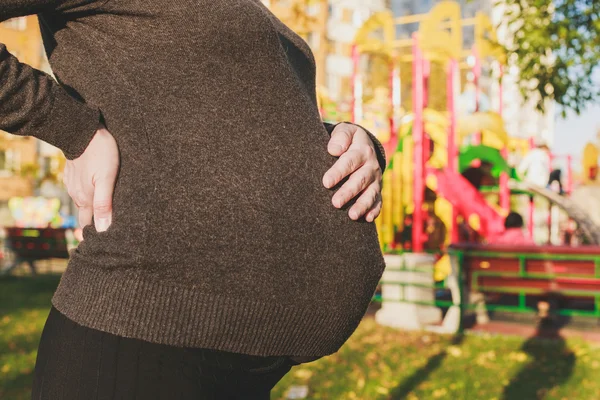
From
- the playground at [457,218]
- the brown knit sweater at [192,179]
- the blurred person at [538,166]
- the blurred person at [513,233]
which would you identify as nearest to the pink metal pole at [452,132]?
the playground at [457,218]

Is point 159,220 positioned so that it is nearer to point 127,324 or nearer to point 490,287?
point 127,324

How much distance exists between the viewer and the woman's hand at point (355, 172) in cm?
126

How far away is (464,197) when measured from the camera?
11.4 m

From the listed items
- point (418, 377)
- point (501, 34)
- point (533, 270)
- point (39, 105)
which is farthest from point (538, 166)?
point (501, 34)

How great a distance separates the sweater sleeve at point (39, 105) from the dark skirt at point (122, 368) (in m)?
0.29

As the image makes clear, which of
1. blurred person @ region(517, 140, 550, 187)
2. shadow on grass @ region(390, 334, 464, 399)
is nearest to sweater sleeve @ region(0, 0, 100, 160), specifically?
shadow on grass @ region(390, 334, 464, 399)

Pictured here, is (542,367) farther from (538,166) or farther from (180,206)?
(538,166)

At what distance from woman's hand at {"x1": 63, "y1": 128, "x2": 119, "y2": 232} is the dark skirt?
176 millimetres

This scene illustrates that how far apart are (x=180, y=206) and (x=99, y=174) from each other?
136mm

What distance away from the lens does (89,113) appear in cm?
113

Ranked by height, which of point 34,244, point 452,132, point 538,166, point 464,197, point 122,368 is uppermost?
point 452,132

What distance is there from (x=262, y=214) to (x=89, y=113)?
31 cm

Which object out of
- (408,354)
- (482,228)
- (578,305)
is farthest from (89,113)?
(482,228)

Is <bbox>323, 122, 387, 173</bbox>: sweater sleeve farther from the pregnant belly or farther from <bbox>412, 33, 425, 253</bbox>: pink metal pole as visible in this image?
<bbox>412, 33, 425, 253</bbox>: pink metal pole
